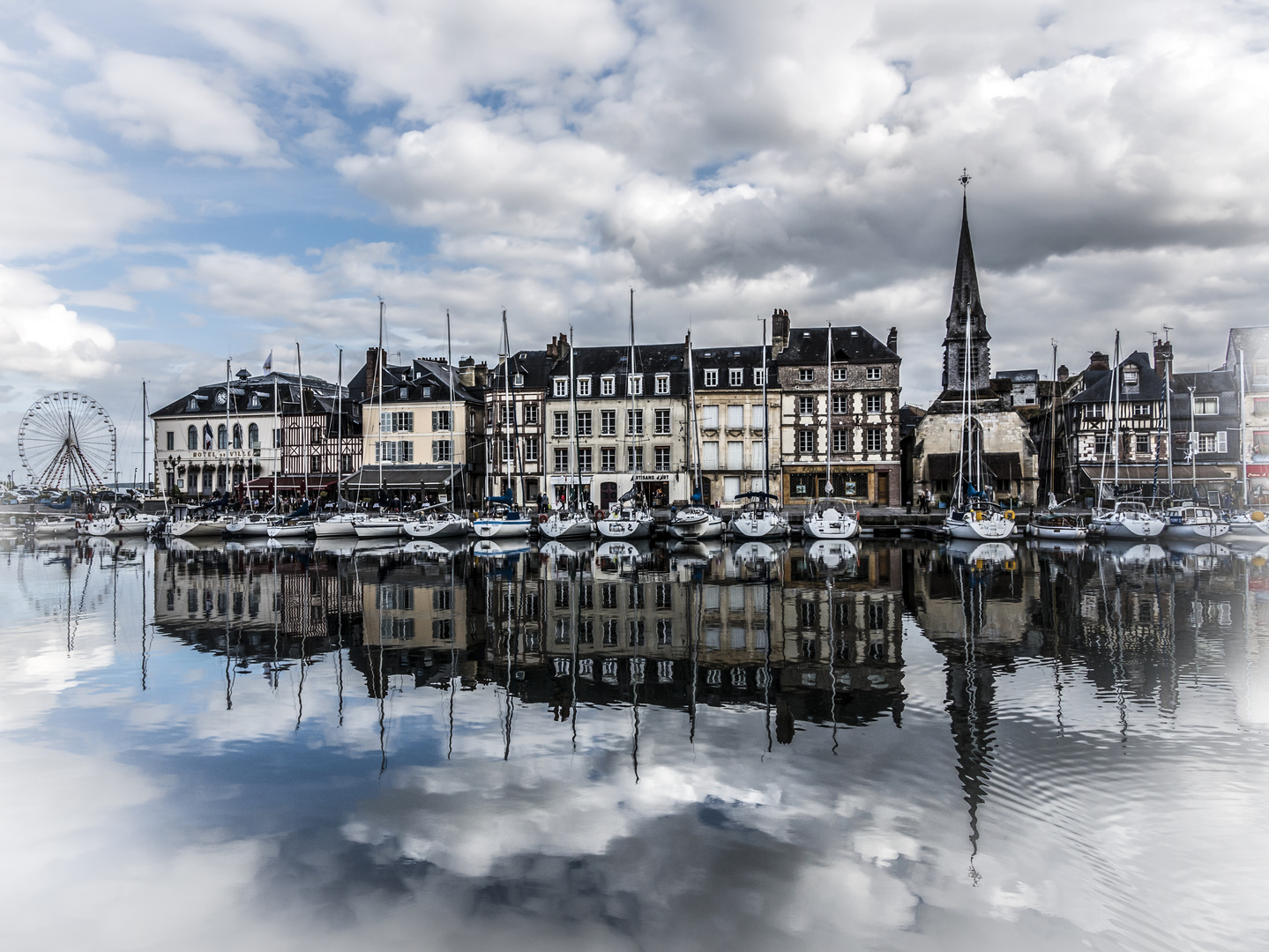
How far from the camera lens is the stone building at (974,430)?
48.8 metres

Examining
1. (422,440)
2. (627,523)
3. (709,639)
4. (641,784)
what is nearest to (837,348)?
(627,523)

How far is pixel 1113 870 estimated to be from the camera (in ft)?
18.9

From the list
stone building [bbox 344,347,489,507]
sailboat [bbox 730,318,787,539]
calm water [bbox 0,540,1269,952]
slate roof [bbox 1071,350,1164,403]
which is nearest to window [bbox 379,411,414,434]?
stone building [bbox 344,347,489,507]

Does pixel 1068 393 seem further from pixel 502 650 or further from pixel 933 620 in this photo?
pixel 502 650

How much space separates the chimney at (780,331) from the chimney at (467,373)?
21.1 meters

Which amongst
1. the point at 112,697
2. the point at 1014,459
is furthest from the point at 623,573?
the point at 1014,459

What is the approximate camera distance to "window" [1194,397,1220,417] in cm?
4922

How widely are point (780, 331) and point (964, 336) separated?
12.7 metres

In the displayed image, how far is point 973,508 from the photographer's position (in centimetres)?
3959

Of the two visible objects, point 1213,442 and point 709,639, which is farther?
point 1213,442

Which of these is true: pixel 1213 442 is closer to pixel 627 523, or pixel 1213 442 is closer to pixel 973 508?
pixel 973 508

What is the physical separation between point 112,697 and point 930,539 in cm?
3630

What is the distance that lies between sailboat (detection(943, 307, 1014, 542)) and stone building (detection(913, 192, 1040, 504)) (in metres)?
0.33

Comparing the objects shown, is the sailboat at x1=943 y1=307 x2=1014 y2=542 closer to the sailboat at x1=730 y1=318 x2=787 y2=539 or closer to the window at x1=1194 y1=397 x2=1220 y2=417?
the sailboat at x1=730 y1=318 x2=787 y2=539
